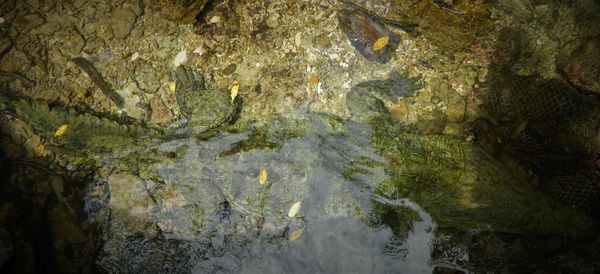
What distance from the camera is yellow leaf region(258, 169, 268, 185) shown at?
142 inches

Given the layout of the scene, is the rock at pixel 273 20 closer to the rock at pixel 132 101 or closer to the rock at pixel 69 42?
the rock at pixel 132 101

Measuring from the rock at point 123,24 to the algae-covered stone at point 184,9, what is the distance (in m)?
0.52

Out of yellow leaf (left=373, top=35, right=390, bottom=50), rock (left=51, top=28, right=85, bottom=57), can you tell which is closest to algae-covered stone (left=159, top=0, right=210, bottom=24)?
rock (left=51, top=28, right=85, bottom=57)

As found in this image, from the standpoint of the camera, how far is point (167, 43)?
4.73 m

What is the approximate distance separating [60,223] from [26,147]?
3.76ft

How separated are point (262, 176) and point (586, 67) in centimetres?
320

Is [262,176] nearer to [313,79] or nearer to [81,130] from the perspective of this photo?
[313,79]

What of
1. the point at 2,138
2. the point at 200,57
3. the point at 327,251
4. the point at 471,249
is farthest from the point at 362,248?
the point at 2,138

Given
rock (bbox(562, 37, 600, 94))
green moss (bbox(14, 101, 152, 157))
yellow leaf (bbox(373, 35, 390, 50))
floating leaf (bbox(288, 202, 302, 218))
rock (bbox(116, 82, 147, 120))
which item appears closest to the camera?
rock (bbox(562, 37, 600, 94))

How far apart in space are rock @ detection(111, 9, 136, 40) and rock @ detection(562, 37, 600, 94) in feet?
16.7

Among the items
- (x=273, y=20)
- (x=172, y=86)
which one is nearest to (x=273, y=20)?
(x=273, y=20)

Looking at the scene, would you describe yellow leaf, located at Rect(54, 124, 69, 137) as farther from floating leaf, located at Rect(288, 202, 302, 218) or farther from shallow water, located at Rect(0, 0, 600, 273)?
floating leaf, located at Rect(288, 202, 302, 218)

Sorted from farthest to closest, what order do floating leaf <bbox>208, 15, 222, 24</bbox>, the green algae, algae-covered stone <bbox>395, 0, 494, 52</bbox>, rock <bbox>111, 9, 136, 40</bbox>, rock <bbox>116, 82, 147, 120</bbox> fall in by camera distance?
rock <bbox>111, 9, 136, 40</bbox>
floating leaf <bbox>208, 15, 222, 24</bbox>
rock <bbox>116, 82, 147, 120</bbox>
algae-covered stone <bbox>395, 0, 494, 52</bbox>
the green algae

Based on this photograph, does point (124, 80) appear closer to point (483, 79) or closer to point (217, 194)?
point (217, 194)
